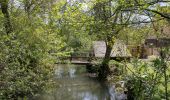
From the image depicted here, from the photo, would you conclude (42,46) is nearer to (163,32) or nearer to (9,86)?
(9,86)

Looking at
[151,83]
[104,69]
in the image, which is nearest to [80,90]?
[104,69]

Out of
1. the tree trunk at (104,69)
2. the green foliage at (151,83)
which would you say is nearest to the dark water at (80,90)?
the tree trunk at (104,69)

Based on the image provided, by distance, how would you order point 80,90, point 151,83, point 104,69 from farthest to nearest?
point 104,69 < point 80,90 < point 151,83

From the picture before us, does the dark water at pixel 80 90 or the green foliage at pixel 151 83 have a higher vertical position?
the green foliage at pixel 151 83

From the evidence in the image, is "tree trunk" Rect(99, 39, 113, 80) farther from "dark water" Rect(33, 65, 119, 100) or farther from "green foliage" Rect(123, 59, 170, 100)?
"green foliage" Rect(123, 59, 170, 100)

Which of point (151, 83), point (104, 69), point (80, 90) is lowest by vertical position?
point (80, 90)

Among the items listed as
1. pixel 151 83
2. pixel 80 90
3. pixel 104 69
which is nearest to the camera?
pixel 151 83

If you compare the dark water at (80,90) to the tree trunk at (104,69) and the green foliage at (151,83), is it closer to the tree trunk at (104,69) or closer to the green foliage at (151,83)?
the tree trunk at (104,69)

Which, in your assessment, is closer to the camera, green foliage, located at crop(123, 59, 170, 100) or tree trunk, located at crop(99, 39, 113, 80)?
green foliage, located at crop(123, 59, 170, 100)

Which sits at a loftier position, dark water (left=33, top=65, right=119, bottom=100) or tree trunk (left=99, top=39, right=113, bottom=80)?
tree trunk (left=99, top=39, right=113, bottom=80)

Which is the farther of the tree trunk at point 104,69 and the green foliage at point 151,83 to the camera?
the tree trunk at point 104,69

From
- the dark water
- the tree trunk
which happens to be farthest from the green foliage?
the tree trunk

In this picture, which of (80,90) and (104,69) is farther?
(104,69)

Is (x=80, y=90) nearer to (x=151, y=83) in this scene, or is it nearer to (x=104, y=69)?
(x=104, y=69)
